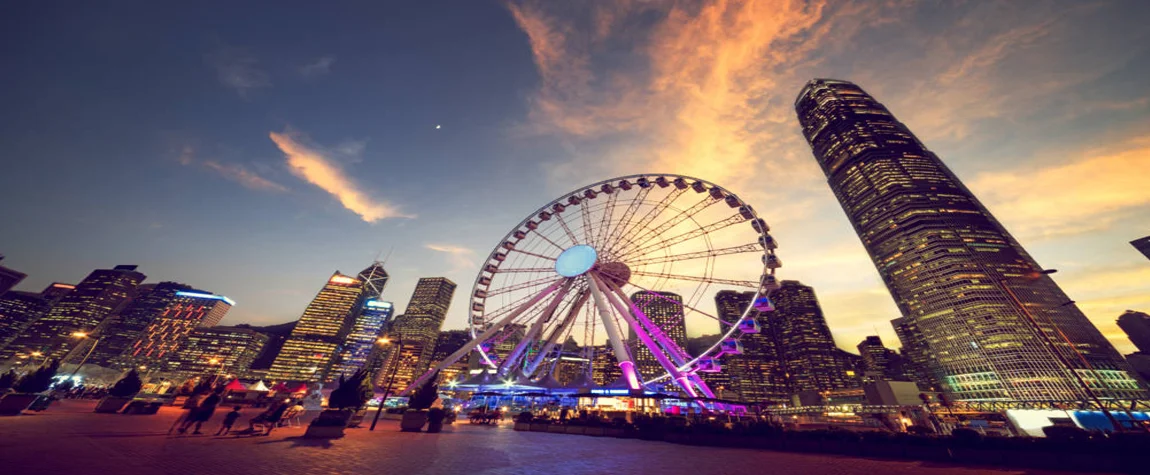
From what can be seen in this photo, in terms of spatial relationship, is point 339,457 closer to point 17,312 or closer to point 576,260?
point 576,260

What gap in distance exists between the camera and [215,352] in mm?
180500

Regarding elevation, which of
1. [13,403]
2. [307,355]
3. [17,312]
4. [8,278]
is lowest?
[13,403]

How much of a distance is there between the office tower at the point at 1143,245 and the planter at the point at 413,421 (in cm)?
12957

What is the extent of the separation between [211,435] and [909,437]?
955 inches

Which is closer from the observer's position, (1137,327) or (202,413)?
(202,413)

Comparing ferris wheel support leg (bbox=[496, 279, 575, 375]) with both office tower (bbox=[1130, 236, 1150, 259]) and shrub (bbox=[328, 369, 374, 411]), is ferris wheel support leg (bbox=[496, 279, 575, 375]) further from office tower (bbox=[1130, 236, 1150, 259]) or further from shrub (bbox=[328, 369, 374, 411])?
office tower (bbox=[1130, 236, 1150, 259])

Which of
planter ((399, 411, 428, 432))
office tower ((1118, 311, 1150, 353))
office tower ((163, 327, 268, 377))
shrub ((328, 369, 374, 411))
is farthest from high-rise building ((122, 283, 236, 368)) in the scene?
office tower ((1118, 311, 1150, 353))

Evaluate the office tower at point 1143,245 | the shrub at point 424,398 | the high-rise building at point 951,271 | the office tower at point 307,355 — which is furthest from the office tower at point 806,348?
the office tower at point 307,355

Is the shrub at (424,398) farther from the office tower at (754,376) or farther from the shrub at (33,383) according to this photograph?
the office tower at (754,376)

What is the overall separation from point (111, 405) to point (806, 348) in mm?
222702

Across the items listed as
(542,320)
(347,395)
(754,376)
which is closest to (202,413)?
(347,395)

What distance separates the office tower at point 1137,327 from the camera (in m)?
149

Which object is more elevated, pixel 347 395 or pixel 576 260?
pixel 576 260

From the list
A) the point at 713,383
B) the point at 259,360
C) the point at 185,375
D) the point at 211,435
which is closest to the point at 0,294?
the point at 185,375
